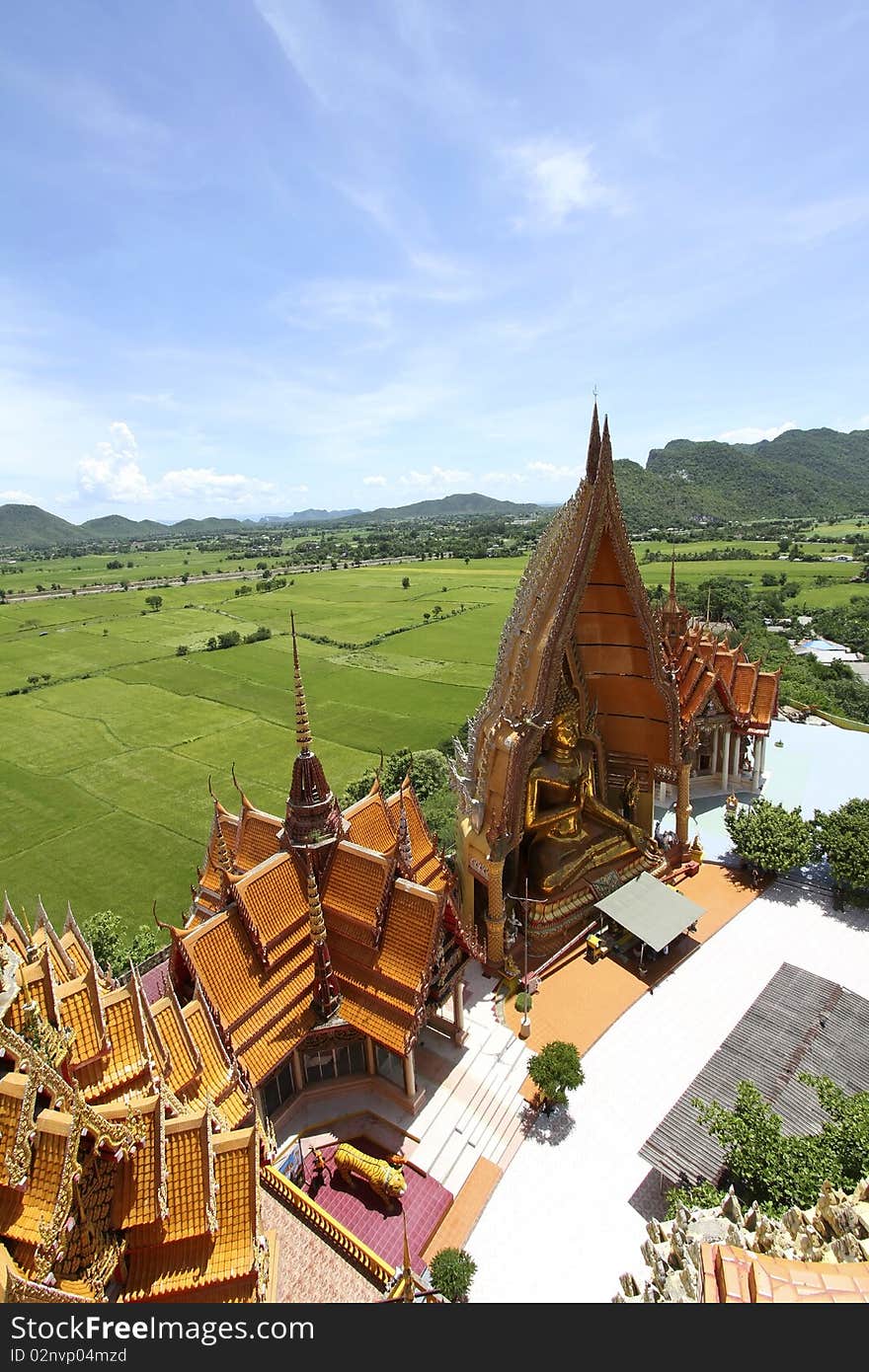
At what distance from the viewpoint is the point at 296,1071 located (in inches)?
595

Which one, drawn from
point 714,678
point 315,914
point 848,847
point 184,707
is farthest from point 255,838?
point 184,707

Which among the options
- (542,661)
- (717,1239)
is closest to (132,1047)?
(717,1239)

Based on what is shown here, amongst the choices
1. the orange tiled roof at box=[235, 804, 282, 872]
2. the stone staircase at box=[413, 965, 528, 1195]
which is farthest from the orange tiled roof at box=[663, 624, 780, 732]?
the orange tiled roof at box=[235, 804, 282, 872]

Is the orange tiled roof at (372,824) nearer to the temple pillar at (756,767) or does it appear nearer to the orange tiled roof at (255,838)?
the orange tiled roof at (255,838)

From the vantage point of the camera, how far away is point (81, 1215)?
A: 825 centimetres

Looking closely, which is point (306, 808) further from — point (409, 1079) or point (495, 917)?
point (495, 917)

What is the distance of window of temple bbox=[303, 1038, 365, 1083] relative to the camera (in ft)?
Result: 50.3

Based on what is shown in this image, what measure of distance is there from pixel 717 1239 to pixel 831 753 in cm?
2984

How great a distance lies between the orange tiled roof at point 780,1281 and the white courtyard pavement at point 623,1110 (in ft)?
24.4

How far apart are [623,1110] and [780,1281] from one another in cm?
1041

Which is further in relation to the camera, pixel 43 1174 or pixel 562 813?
pixel 562 813

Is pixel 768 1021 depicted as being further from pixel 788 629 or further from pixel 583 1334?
pixel 788 629

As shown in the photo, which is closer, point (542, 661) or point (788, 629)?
point (542, 661)

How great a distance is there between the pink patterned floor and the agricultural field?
1783 centimetres
